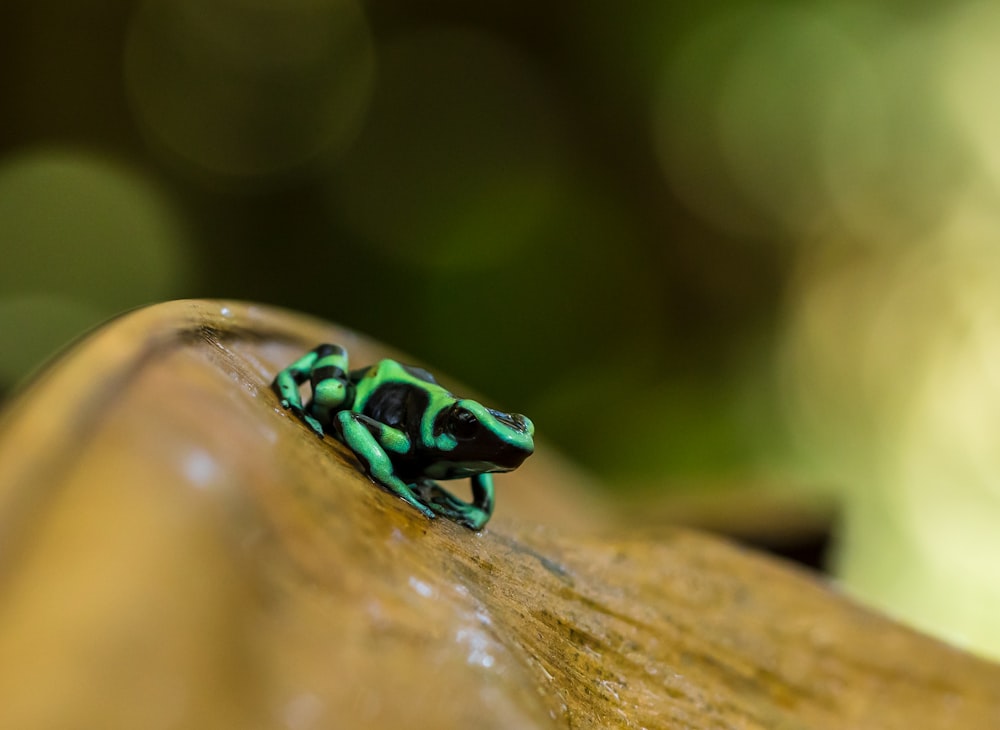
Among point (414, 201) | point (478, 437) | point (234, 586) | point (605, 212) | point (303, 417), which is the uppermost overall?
point (605, 212)

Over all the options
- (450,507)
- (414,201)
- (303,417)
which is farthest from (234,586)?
(414,201)

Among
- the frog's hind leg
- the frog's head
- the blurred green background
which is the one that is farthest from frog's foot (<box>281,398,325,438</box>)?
the blurred green background

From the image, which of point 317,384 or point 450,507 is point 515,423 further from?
point 317,384

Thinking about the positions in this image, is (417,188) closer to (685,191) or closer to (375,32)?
(375,32)

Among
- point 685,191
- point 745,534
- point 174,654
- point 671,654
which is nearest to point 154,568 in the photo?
point 174,654

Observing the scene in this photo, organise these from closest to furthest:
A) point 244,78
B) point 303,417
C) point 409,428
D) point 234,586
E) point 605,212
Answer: point 234,586 < point 303,417 < point 409,428 < point 244,78 < point 605,212

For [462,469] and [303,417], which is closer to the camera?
[303,417]
